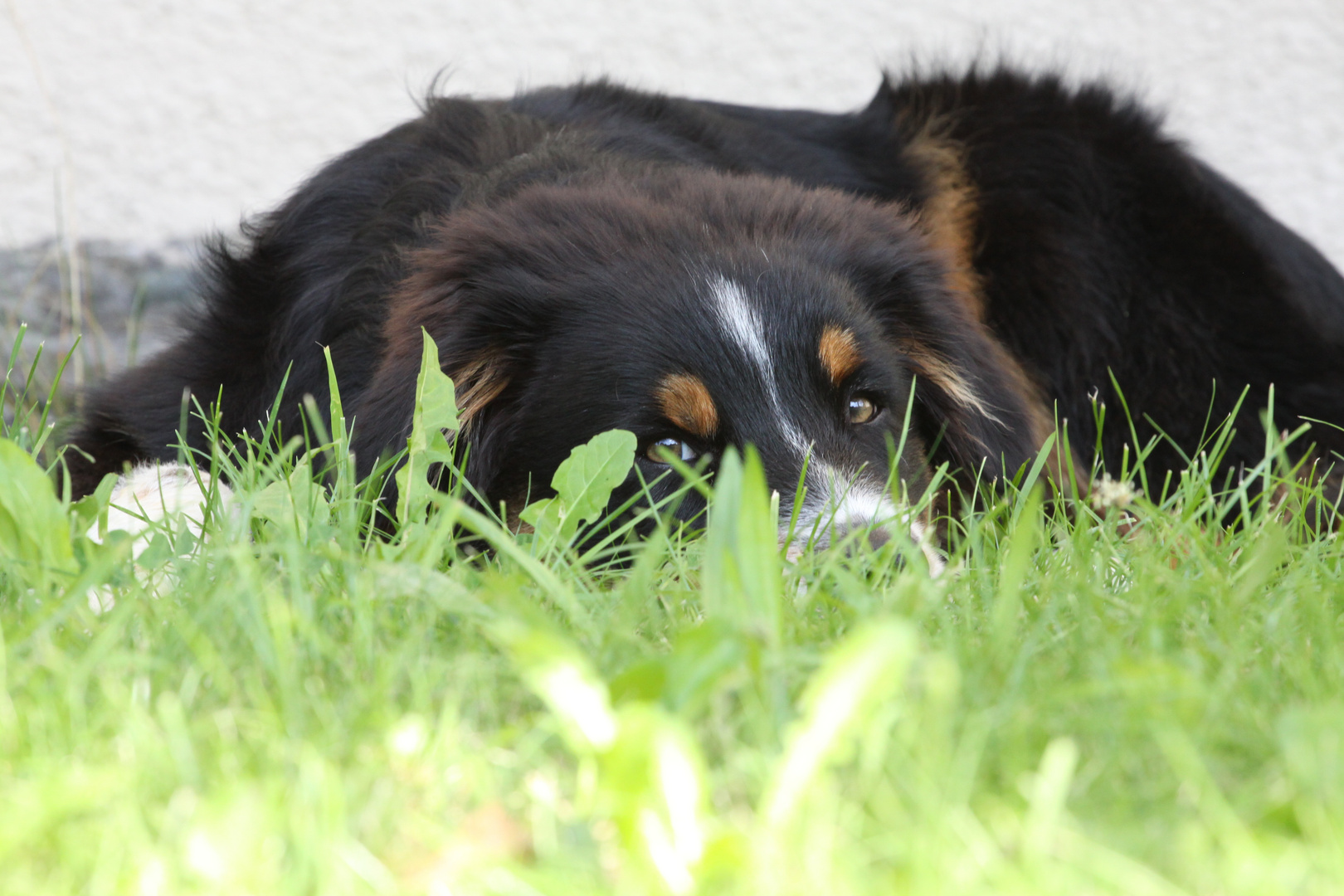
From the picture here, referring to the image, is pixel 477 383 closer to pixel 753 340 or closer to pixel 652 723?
pixel 753 340

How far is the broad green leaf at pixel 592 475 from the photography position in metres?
1.72

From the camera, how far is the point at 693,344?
1987 millimetres

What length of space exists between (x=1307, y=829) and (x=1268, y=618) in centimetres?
51

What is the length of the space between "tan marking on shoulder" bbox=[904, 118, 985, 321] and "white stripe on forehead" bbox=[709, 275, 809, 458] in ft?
3.79

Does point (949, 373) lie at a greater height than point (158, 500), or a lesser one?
greater

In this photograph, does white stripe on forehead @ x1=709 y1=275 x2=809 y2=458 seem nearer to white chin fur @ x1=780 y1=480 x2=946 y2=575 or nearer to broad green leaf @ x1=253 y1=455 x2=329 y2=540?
white chin fur @ x1=780 y1=480 x2=946 y2=575

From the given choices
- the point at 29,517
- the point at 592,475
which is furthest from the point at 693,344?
the point at 29,517

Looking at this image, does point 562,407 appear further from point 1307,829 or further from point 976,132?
point 976,132

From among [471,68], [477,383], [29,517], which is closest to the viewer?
[29,517]

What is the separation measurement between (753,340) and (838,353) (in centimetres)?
15

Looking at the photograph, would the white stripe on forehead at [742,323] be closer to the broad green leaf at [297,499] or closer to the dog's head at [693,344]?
the dog's head at [693,344]

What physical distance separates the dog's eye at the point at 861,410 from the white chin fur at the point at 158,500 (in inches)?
38.5

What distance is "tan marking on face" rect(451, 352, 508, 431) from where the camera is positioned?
6.82 feet

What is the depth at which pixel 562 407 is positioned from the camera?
6.79 feet
